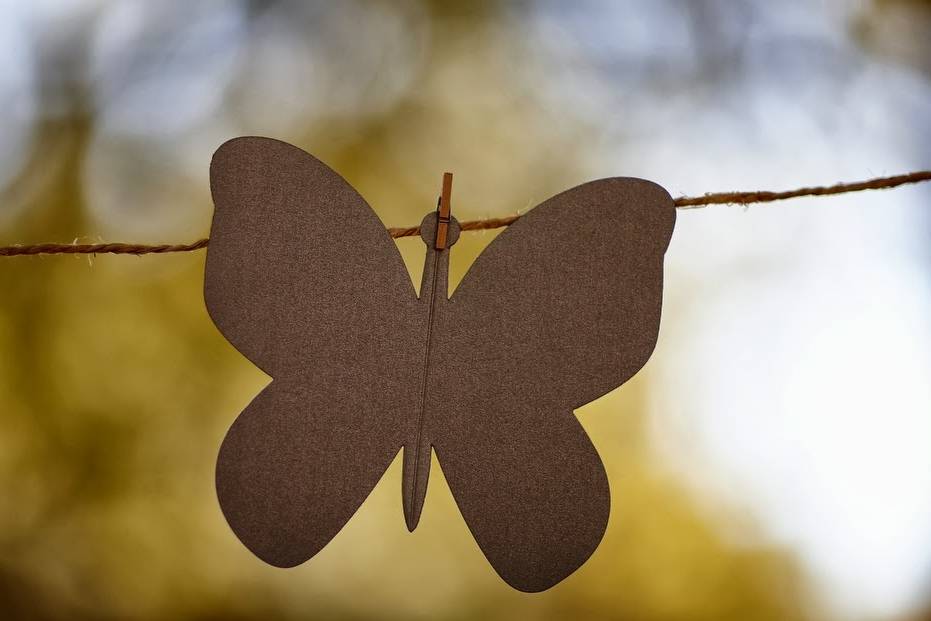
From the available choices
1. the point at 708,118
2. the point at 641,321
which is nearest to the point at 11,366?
the point at 641,321

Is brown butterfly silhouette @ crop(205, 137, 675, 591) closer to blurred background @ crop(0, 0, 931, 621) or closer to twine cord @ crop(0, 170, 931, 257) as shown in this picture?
twine cord @ crop(0, 170, 931, 257)

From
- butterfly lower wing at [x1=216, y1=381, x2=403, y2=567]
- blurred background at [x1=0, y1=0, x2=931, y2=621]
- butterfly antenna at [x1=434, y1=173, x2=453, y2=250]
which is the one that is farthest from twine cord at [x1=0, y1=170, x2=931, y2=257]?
blurred background at [x1=0, y1=0, x2=931, y2=621]

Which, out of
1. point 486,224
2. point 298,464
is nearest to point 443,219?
point 486,224

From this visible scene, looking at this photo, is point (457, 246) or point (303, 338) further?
point (457, 246)

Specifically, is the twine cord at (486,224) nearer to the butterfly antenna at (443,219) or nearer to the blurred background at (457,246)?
the butterfly antenna at (443,219)

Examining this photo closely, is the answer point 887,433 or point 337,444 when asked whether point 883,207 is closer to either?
point 887,433

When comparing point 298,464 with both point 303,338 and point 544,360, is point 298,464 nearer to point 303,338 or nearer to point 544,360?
point 303,338

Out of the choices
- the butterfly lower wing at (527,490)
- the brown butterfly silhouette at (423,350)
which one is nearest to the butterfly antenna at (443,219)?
the brown butterfly silhouette at (423,350)
